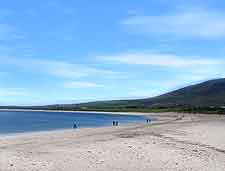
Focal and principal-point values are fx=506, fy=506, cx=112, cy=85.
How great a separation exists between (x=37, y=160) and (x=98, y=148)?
15.9ft

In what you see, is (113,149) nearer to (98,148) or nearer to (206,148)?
(98,148)

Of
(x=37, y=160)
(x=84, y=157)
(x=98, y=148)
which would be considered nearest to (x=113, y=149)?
(x=98, y=148)

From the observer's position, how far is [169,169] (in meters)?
18.4

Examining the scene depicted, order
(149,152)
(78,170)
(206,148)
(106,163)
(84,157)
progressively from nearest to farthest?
(78,170)
(106,163)
(84,157)
(149,152)
(206,148)

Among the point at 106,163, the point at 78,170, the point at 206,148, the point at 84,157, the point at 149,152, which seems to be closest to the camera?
the point at 78,170

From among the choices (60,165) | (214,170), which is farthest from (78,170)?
(214,170)

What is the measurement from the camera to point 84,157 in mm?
20391

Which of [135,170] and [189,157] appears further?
[189,157]

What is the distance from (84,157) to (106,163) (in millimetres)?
1567

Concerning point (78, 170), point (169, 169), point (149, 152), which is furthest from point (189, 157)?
point (78, 170)

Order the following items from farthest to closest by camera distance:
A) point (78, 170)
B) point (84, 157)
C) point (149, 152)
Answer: point (149, 152) → point (84, 157) → point (78, 170)

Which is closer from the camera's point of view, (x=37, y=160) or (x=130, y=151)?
(x=37, y=160)

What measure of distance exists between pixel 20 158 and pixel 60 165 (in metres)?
2.19

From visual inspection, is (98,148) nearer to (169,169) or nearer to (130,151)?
(130,151)
